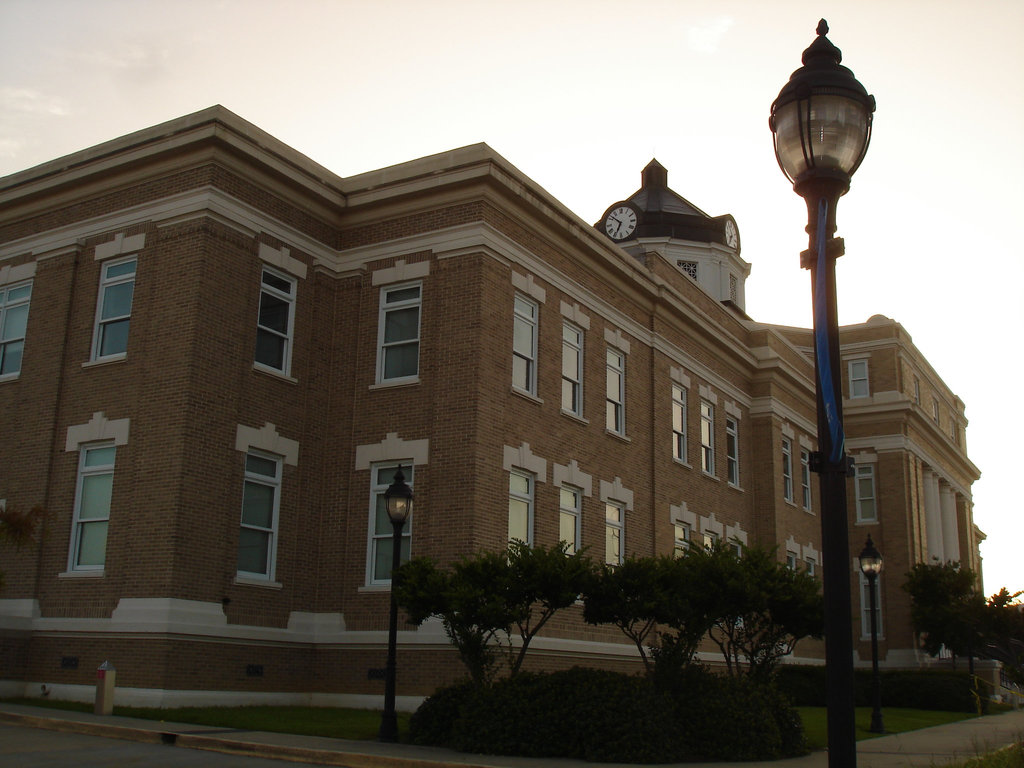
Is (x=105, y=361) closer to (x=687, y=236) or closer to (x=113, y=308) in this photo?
(x=113, y=308)

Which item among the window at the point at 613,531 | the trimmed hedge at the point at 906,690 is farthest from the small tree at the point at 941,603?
the window at the point at 613,531

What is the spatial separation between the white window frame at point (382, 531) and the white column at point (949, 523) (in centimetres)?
3762

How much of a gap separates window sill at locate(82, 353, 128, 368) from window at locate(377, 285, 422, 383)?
531 cm

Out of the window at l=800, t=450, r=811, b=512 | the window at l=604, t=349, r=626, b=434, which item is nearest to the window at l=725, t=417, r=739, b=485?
the window at l=800, t=450, r=811, b=512

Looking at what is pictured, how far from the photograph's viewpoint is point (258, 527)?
21406mm

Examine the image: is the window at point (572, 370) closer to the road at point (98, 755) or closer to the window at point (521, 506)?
the window at point (521, 506)

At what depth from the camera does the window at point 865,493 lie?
4650 cm

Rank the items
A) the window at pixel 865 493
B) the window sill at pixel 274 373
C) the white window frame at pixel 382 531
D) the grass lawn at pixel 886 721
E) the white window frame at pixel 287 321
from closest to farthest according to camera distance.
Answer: the grass lawn at pixel 886 721, the window sill at pixel 274 373, the white window frame at pixel 382 531, the white window frame at pixel 287 321, the window at pixel 865 493

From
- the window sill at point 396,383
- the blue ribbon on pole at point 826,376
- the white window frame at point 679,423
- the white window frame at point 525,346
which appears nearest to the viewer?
the blue ribbon on pole at point 826,376

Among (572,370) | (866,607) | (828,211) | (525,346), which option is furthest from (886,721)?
(828,211)

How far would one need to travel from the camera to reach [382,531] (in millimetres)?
22328

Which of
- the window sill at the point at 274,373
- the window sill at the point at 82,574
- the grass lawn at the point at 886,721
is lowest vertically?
the grass lawn at the point at 886,721

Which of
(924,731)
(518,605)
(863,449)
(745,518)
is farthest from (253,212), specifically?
(863,449)

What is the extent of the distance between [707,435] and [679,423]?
2.45 metres
